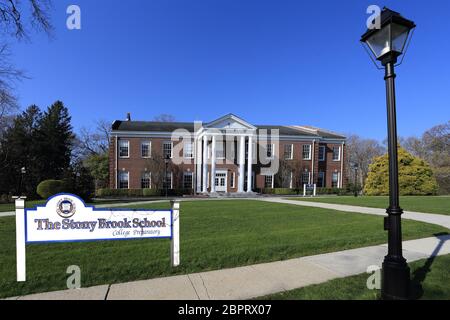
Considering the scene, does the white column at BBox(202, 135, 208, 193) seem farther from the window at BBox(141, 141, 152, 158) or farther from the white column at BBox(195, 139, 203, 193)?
the window at BBox(141, 141, 152, 158)

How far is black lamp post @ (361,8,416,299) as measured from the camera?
13.4ft

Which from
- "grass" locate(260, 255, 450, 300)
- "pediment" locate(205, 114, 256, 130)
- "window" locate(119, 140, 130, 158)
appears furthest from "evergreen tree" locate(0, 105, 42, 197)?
"grass" locate(260, 255, 450, 300)

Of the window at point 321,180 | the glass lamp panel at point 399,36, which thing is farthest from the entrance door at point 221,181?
the glass lamp panel at point 399,36

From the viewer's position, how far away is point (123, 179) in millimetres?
37906

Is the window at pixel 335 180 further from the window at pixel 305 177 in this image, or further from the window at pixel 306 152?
the window at pixel 306 152

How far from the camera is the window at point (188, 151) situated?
39.2 metres

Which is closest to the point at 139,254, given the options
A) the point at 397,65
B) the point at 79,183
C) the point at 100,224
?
the point at 100,224

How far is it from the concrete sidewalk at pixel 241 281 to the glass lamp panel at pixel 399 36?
11.6ft

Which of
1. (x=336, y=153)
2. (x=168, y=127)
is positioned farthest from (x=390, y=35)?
(x=336, y=153)

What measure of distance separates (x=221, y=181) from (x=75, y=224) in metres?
34.2

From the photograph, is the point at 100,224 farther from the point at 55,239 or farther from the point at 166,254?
the point at 166,254

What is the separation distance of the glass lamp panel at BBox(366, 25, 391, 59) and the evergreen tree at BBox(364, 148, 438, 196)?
2965cm
